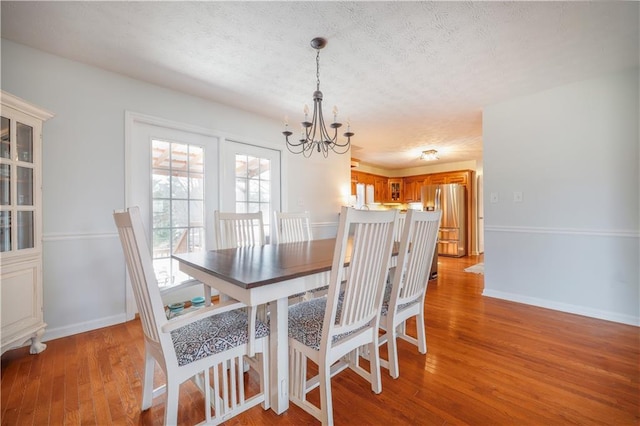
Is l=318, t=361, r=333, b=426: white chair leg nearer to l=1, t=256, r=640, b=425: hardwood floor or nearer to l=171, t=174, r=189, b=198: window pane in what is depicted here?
l=1, t=256, r=640, b=425: hardwood floor

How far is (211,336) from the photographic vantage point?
48.3 inches

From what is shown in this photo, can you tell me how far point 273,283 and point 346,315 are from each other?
38 cm

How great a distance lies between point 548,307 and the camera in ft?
9.15

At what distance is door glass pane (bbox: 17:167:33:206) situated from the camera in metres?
1.80

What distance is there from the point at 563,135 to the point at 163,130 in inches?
159

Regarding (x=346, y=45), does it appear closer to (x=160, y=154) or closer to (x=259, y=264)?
(x=259, y=264)

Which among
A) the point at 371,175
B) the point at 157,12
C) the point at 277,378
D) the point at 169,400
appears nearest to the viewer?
the point at 169,400

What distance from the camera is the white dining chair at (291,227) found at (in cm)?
260

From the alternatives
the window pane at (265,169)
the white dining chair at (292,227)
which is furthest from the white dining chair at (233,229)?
the window pane at (265,169)

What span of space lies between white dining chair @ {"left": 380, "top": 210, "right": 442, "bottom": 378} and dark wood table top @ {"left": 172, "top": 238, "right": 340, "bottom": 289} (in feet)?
1.23

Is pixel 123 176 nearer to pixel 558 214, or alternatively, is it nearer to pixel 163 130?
pixel 163 130

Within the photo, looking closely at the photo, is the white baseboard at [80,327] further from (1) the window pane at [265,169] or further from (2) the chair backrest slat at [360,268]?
(2) the chair backrest slat at [360,268]

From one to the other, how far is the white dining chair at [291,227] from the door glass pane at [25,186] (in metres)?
1.73

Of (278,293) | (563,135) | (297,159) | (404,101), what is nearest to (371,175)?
(297,159)
